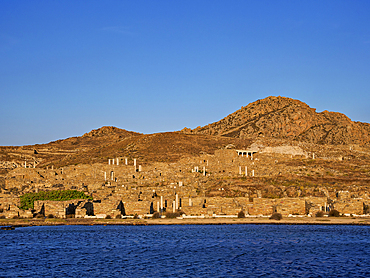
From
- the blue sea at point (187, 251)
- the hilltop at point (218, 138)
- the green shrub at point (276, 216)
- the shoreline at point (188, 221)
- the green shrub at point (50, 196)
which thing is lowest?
the blue sea at point (187, 251)

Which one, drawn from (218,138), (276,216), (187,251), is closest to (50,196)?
(276,216)

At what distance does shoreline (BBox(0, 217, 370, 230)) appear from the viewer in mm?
39812

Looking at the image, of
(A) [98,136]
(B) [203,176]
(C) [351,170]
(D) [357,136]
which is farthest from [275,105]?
(B) [203,176]

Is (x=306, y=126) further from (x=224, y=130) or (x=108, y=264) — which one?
(x=108, y=264)

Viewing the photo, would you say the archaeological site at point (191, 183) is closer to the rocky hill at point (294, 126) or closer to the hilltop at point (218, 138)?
the hilltop at point (218, 138)

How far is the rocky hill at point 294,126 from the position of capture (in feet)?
465

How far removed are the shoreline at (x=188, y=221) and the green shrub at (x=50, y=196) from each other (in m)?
4.93

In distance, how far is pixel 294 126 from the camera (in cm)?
14888

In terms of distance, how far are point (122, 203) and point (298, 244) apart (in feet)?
66.7

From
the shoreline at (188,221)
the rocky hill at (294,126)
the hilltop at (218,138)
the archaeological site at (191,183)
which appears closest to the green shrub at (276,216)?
the shoreline at (188,221)

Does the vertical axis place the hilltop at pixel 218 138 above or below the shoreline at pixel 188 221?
above

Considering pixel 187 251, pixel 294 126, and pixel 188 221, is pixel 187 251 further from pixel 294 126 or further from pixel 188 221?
pixel 294 126

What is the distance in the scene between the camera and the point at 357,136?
144 meters

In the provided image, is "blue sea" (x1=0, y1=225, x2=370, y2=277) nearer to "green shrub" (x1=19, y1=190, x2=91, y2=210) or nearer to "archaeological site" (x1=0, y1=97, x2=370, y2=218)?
"archaeological site" (x1=0, y1=97, x2=370, y2=218)
